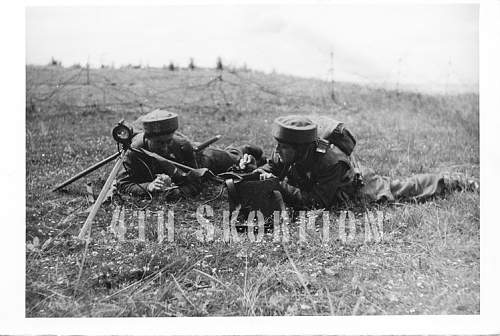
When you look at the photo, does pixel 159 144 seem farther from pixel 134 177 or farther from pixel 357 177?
pixel 357 177

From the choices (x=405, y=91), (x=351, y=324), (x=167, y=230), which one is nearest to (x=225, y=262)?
(x=167, y=230)

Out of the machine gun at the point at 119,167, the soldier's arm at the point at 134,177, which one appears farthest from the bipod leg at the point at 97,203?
the soldier's arm at the point at 134,177

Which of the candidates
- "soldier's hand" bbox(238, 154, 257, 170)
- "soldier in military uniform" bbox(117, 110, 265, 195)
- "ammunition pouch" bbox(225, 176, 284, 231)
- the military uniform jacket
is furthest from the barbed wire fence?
"ammunition pouch" bbox(225, 176, 284, 231)

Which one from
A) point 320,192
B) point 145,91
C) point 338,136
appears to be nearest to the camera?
point 320,192

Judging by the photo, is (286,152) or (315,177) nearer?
(286,152)

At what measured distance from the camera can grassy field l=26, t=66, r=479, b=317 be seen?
3689 mm

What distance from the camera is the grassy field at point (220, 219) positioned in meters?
3.69

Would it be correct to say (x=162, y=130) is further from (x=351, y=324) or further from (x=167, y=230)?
(x=351, y=324)

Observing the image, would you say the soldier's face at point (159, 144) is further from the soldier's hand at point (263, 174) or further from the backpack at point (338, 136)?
the backpack at point (338, 136)

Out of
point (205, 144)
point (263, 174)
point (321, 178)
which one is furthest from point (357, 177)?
point (205, 144)

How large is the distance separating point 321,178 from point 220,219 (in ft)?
2.98

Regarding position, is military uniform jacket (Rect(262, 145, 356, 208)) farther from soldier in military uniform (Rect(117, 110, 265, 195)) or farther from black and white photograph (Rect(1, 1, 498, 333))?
soldier in military uniform (Rect(117, 110, 265, 195))

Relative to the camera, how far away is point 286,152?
3898 mm

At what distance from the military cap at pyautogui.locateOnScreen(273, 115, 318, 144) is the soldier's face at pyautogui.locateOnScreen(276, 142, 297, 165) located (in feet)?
0.18
